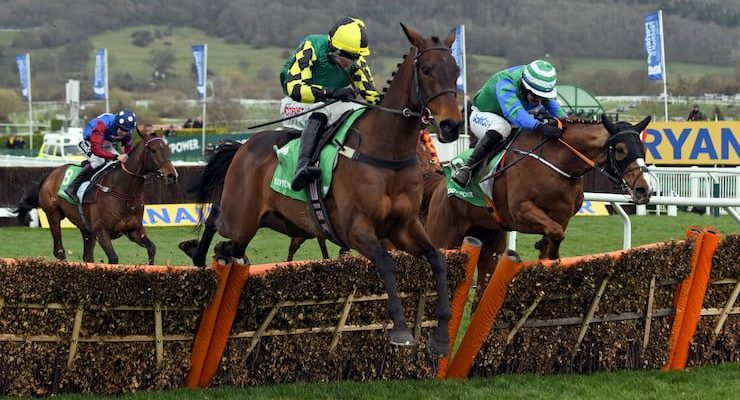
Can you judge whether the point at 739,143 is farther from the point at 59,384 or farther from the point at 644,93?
the point at 644,93

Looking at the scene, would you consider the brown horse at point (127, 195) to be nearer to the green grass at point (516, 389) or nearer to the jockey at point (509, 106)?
the jockey at point (509, 106)

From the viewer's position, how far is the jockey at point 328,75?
6344mm

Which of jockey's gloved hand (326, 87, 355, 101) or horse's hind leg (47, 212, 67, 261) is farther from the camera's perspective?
horse's hind leg (47, 212, 67, 261)

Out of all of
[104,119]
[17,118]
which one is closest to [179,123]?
[17,118]

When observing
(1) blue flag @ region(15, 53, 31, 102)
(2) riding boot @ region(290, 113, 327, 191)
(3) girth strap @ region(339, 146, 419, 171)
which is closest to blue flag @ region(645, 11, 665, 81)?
(2) riding boot @ region(290, 113, 327, 191)

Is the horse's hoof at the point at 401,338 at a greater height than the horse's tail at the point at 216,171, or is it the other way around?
the horse's tail at the point at 216,171

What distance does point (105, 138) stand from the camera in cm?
1183

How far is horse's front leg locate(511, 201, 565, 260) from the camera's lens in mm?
7613

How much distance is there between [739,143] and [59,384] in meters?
17.8

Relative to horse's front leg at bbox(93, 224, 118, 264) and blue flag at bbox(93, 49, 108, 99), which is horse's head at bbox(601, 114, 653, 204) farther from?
blue flag at bbox(93, 49, 108, 99)

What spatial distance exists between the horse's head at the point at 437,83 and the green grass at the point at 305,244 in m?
6.40

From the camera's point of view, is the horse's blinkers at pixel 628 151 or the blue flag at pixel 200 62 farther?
the blue flag at pixel 200 62

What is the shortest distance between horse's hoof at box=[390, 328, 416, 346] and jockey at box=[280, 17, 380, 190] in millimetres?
1172

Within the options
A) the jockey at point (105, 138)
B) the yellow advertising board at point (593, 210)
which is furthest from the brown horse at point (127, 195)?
the yellow advertising board at point (593, 210)
